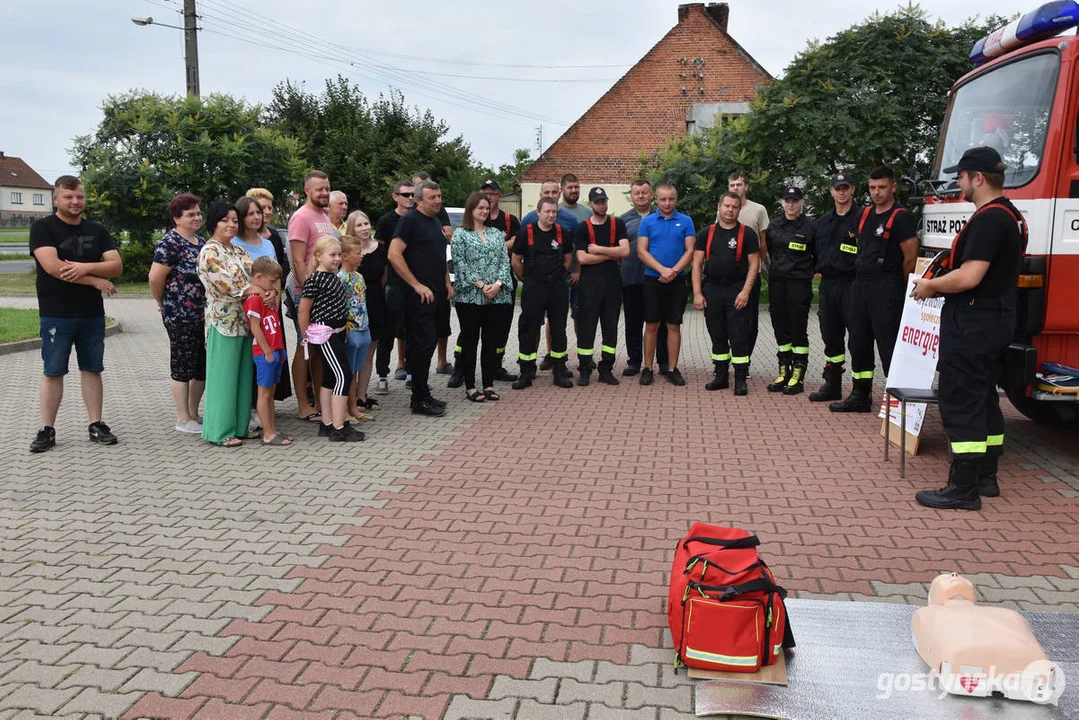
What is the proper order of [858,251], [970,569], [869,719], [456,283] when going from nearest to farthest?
[869,719], [970,569], [858,251], [456,283]

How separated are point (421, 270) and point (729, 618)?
17.5 feet

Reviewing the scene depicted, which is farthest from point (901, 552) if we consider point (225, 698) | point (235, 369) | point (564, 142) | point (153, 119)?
point (564, 142)

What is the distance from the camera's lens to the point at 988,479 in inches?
227

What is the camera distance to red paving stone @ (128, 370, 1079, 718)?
11.7 feet

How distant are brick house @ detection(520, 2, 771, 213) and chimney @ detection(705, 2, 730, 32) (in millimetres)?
33

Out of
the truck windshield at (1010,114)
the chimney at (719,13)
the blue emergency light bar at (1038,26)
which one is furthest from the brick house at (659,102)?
the blue emergency light bar at (1038,26)

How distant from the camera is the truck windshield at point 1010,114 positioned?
6.11m

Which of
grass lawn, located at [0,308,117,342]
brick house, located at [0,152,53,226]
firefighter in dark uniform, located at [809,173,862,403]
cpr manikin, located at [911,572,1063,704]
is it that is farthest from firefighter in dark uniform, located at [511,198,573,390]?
brick house, located at [0,152,53,226]

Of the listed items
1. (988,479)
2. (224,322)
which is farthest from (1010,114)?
(224,322)

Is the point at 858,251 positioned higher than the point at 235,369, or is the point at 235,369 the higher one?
the point at 858,251

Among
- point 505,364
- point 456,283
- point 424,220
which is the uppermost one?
point 424,220

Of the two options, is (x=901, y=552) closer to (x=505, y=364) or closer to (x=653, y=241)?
(x=653, y=241)

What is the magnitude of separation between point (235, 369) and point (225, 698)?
161 inches

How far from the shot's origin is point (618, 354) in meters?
12.1
